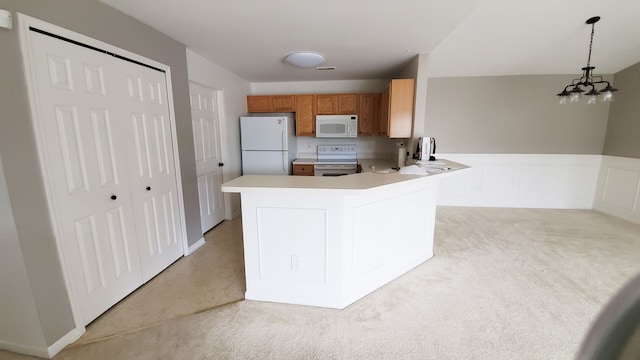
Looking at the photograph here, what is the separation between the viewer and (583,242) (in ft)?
10.1

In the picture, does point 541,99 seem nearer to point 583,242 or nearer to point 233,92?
point 583,242

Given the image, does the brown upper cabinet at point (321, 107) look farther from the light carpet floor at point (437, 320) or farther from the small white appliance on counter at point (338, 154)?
the light carpet floor at point (437, 320)

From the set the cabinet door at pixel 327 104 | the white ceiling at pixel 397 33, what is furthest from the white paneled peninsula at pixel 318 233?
the cabinet door at pixel 327 104

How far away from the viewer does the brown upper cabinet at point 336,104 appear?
431 centimetres

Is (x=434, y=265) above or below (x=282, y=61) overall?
below

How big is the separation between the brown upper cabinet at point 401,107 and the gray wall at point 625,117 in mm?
3447

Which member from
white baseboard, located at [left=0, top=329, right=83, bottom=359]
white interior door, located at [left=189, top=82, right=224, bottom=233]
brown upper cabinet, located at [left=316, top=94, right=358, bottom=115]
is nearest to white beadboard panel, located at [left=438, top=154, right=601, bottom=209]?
brown upper cabinet, located at [left=316, top=94, right=358, bottom=115]

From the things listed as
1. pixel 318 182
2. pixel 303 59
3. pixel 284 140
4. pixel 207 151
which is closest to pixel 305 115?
pixel 284 140

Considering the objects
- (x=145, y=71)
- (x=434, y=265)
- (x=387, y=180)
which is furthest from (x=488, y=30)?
(x=145, y=71)

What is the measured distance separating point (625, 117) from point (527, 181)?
1499mm

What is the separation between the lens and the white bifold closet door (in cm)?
156

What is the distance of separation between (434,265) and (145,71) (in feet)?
10.5

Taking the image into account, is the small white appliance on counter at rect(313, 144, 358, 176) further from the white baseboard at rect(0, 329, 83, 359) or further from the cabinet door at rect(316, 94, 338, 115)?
Result: the white baseboard at rect(0, 329, 83, 359)

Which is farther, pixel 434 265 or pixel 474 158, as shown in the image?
pixel 474 158
